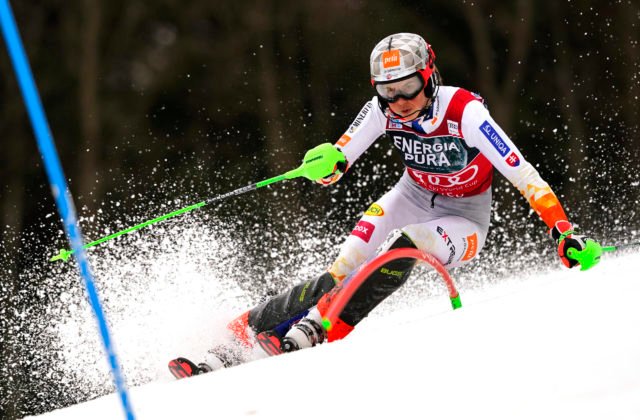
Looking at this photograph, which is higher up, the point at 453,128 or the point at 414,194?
the point at 453,128

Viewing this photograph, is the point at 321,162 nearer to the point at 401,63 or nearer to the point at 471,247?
the point at 401,63

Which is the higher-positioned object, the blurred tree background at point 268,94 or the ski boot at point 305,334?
the ski boot at point 305,334

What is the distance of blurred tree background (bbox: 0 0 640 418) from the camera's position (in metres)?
14.4

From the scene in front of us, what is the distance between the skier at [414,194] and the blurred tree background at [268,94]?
8918 mm

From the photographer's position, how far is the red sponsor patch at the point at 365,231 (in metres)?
4.08

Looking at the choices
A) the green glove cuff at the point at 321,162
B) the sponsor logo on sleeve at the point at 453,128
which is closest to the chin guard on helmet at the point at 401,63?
the sponsor logo on sleeve at the point at 453,128

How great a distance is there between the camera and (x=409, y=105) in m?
3.84

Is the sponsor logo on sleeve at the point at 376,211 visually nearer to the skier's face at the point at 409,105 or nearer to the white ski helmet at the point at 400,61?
the skier's face at the point at 409,105

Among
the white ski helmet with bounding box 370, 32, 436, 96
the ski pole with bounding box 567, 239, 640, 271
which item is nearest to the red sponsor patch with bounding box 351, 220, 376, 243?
the white ski helmet with bounding box 370, 32, 436, 96

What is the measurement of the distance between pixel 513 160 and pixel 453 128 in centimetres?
36

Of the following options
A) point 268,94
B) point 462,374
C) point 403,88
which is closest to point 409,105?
point 403,88

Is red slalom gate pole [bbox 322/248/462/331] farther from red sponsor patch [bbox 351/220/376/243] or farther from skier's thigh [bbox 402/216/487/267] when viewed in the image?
red sponsor patch [bbox 351/220/376/243]

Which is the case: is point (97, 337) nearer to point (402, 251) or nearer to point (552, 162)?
point (402, 251)

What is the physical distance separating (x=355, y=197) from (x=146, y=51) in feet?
20.8
